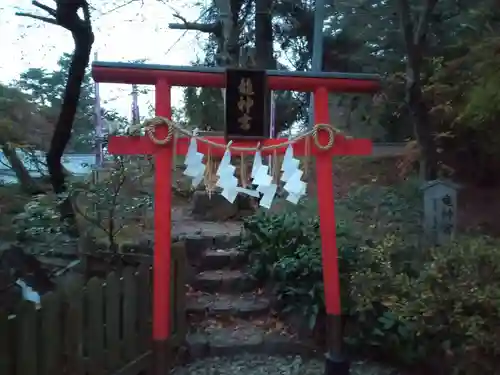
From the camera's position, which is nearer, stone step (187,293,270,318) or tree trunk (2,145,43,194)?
stone step (187,293,270,318)

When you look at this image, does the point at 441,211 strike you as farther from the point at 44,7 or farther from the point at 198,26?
the point at 198,26

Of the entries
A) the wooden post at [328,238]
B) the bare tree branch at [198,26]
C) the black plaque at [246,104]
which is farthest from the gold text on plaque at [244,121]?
the bare tree branch at [198,26]

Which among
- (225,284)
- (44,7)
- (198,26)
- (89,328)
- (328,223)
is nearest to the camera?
(89,328)

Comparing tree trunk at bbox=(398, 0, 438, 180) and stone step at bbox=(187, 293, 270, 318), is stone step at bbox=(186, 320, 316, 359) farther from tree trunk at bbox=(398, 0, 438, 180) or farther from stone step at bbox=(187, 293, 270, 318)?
tree trunk at bbox=(398, 0, 438, 180)

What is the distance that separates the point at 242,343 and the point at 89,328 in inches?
58.9

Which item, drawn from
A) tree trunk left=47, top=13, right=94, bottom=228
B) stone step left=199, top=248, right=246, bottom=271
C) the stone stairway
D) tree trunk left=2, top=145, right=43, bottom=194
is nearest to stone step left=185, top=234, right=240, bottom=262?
the stone stairway

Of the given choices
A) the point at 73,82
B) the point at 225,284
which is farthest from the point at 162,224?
the point at 73,82

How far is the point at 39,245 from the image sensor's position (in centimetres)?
463

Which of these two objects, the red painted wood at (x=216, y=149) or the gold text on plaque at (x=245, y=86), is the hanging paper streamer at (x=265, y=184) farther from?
the gold text on plaque at (x=245, y=86)

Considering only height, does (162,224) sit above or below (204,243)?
above

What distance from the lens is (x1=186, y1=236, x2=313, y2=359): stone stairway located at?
4.16 m

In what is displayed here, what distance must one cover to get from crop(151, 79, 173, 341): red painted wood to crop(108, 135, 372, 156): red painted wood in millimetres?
43

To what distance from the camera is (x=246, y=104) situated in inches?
133

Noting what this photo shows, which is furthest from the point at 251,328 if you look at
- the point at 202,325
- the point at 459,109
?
the point at 459,109
